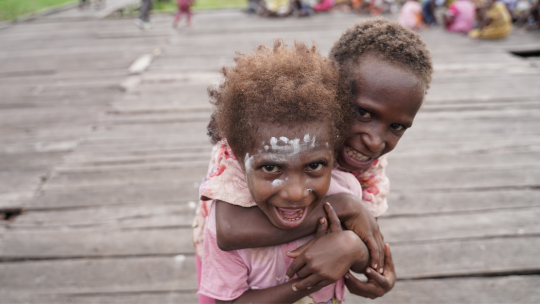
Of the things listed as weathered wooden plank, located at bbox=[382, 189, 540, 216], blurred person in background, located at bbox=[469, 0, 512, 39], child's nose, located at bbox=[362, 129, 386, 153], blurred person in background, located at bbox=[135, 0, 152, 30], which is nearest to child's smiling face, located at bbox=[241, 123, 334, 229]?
child's nose, located at bbox=[362, 129, 386, 153]

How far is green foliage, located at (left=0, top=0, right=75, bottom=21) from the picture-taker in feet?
38.2

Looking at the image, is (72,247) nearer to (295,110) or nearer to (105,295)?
(105,295)

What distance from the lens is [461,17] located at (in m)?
7.72

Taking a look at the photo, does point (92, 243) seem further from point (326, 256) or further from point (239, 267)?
point (326, 256)

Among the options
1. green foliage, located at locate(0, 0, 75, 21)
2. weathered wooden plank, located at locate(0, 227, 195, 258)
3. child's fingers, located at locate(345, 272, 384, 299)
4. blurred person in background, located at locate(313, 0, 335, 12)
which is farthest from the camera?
green foliage, located at locate(0, 0, 75, 21)

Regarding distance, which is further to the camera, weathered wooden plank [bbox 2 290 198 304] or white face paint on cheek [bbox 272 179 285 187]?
weathered wooden plank [bbox 2 290 198 304]

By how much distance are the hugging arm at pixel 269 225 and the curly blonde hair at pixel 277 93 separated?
185mm

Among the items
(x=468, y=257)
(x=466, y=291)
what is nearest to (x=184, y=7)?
(x=468, y=257)

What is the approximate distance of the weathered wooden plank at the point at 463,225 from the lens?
2.43 m

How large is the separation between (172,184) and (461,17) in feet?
24.3

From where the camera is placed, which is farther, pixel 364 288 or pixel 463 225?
pixel 463 225

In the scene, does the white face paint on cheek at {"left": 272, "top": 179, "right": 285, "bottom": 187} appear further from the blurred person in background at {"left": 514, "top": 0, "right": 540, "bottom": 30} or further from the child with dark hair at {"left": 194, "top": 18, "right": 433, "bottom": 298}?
the blurred person in background at {"left": 514, "top": 0, "right": 540, "bottom": 30}

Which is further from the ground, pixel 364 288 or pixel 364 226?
pixel 364 226

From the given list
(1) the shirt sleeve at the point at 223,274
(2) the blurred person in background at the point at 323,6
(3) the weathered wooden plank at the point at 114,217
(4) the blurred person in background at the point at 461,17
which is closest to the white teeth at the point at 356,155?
(1) the shirt sleeve at the point at 223,274
